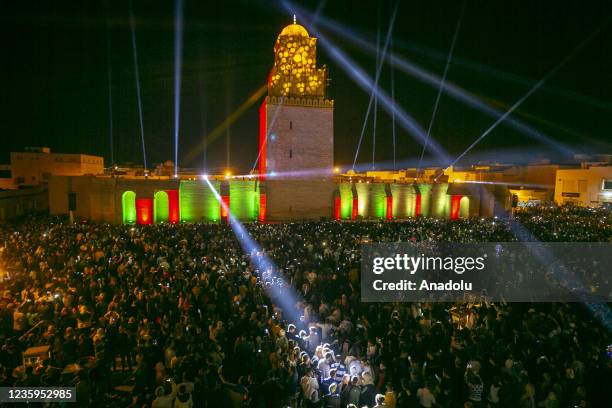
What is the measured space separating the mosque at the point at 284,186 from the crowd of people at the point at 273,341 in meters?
12.5

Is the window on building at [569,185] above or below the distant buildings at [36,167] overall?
below

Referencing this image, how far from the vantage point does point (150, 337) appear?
20.9 ft

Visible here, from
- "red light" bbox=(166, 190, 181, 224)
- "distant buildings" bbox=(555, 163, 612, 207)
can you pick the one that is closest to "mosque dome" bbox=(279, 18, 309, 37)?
"red light" bbox=(166, 190, 181, 224)

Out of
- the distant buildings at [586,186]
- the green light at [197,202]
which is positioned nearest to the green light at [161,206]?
the green light at [197,202]

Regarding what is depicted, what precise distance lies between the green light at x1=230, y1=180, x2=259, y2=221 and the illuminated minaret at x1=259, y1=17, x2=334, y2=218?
1126 millimetres

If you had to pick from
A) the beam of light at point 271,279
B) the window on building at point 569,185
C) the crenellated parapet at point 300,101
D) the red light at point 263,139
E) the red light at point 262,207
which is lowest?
the beam of light at point 271,279

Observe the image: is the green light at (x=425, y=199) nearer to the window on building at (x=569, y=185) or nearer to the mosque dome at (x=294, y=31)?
the mosque dome at (x=294, y=31)

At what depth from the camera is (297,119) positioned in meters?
26.8

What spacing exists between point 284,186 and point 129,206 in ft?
33.6

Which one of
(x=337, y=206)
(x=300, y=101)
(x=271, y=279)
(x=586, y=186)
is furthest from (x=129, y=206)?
(x=586, y=186)

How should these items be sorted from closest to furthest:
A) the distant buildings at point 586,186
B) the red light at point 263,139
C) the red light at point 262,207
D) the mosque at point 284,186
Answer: the mosque at point 284,186
the red light at point 262,207
the red light at point 263,139
the distant buildings at point 586,186

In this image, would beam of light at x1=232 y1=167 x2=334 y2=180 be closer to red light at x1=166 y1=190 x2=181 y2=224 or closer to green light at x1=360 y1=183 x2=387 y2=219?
green light at x1=360 y1=183 x2=387 y2=219

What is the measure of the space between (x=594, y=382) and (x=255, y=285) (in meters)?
6.74

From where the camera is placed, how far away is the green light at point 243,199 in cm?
2558
